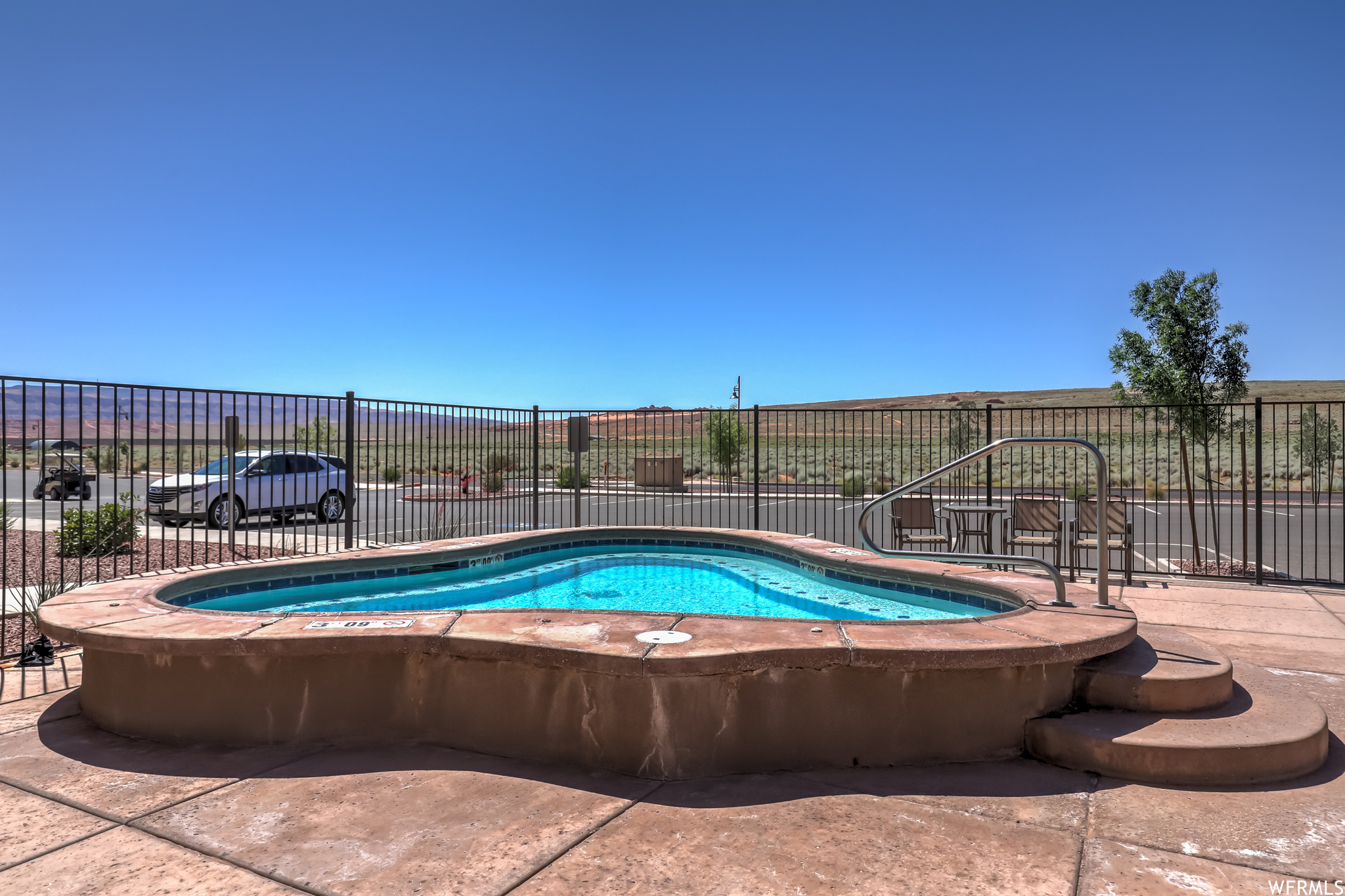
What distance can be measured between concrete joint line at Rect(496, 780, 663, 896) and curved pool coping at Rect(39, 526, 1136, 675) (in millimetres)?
474

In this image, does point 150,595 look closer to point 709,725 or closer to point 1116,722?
point 709,725

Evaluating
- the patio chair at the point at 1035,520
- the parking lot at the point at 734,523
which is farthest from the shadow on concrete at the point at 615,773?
the patio chair at the point at 1035,520

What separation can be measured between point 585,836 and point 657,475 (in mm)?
22255

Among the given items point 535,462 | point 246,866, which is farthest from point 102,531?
point 246,866

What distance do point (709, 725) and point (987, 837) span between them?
112 cm

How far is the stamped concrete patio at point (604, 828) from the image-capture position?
7.32 feet

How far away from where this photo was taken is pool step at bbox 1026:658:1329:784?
296cm

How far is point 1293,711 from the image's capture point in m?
3.34

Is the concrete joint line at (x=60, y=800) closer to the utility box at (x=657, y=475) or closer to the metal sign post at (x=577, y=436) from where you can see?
the metal sign post at (x=577, y=436)

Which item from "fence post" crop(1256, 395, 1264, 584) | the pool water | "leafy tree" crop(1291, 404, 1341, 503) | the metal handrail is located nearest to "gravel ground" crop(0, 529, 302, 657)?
the pool water

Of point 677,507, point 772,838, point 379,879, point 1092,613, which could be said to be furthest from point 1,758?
point 677,507

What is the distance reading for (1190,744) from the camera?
298cm

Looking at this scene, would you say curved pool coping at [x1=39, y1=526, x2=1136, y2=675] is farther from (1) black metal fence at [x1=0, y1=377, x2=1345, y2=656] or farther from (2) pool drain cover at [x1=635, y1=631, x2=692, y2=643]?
(1) black metal fence at [x1=0, y1=377, x2=1345, y2=656]

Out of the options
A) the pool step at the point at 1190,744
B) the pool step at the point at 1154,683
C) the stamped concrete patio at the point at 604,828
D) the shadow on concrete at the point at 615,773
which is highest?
the pool step at the point at 1154,683
